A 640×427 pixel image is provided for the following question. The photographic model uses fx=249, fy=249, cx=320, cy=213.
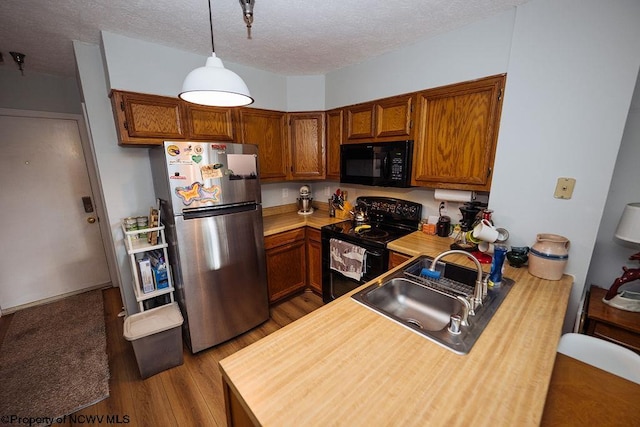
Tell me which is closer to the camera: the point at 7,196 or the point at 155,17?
the point at 155,17

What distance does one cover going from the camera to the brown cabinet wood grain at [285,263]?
249cm

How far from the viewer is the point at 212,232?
1.90 m

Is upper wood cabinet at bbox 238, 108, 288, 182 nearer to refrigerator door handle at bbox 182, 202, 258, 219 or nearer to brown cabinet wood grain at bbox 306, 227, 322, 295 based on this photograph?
refrigerator door handle at bbox 182, 202, 258, 219

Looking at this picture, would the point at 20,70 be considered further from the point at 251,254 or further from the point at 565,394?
the point at 565,394

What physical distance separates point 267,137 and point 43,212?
8.41ft

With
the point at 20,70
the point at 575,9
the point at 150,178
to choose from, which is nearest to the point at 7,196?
the point at 20,70

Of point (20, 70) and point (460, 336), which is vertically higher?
point (20, 70)

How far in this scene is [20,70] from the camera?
233cm

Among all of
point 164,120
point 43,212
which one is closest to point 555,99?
point 164,120

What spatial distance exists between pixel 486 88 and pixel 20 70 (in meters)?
3.98

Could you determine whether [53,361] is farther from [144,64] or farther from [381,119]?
[381,119]

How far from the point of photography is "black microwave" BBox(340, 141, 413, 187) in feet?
6.70

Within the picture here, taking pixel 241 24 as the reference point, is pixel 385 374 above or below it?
Answer: below

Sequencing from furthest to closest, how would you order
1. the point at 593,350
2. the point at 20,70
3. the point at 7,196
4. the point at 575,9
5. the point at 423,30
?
the point at 7,196 → the point at 20,70 → the point at 423,30 → the point at 575,9 → the point at 593,350
